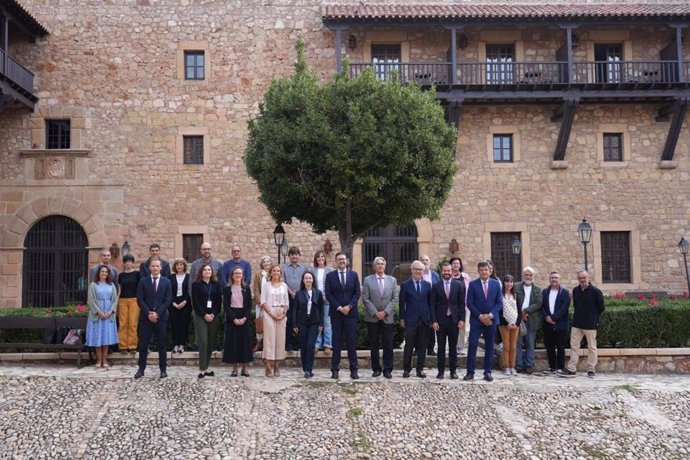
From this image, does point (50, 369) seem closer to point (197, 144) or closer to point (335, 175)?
point (335, 175)

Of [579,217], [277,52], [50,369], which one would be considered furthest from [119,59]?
[579,217]

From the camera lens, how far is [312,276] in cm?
929

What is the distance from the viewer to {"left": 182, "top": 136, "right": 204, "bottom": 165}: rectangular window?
1869cm

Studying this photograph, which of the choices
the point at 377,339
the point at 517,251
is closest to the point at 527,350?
the point at 377,339

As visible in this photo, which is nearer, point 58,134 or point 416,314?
point 416,314

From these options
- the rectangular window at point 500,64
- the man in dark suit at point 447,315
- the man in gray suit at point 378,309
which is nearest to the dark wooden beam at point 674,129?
the rectangular window at point 500,64

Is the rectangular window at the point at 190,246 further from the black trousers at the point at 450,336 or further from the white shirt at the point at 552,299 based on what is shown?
the white shirt at the point at 552,299

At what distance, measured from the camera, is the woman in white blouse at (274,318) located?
29.9 ft

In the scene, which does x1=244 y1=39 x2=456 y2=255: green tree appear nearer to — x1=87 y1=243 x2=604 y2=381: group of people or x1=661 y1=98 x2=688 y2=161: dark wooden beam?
x1=87 y1=243 x2=604 y2=381: group of people

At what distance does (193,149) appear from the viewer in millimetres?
18703

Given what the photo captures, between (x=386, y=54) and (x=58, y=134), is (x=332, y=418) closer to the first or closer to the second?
(x=386, y=54)

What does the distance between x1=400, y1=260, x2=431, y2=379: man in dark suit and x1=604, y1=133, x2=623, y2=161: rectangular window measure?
12184 millimetres

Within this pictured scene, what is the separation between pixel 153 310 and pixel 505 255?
12234mm

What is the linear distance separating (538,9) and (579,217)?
6.20m
